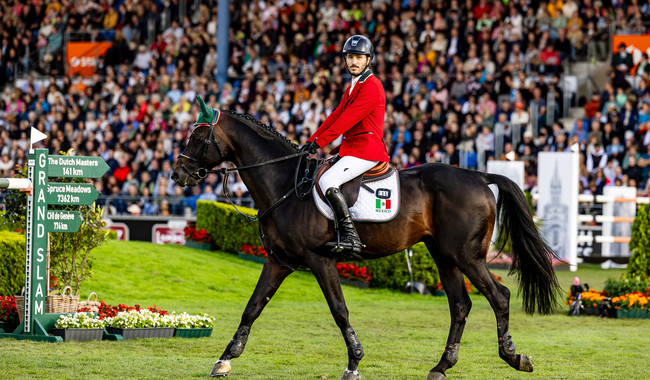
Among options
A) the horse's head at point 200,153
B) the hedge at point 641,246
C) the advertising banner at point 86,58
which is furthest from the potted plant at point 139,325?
the advertising banner at point 86,58

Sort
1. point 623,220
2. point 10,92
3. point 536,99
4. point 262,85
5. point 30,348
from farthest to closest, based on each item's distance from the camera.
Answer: point 10,92
point 262,85
point 536,99
point 623,220
point 30,348

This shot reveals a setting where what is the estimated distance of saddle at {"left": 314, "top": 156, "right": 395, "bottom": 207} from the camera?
8.08m

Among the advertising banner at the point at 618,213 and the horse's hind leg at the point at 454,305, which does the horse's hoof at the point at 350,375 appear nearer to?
the horse's hind leg at the point at 454,305

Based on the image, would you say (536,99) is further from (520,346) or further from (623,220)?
(520,346)

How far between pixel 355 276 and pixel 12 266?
6.88 meters

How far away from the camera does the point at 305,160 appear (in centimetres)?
834

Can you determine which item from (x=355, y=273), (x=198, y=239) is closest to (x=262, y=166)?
(x=355, y=273)

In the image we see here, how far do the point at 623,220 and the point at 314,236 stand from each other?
13.2m

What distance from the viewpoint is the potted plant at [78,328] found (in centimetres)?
983

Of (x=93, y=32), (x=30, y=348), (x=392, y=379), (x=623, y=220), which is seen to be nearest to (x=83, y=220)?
(x=30, y=348)

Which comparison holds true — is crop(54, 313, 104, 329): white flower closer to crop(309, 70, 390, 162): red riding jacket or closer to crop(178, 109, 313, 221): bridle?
crop(178, 109, 313, 221): bridle

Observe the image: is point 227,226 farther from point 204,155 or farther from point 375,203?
point 375,203

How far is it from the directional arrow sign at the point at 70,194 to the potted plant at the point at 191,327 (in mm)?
1599

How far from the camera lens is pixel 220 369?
7793mm
